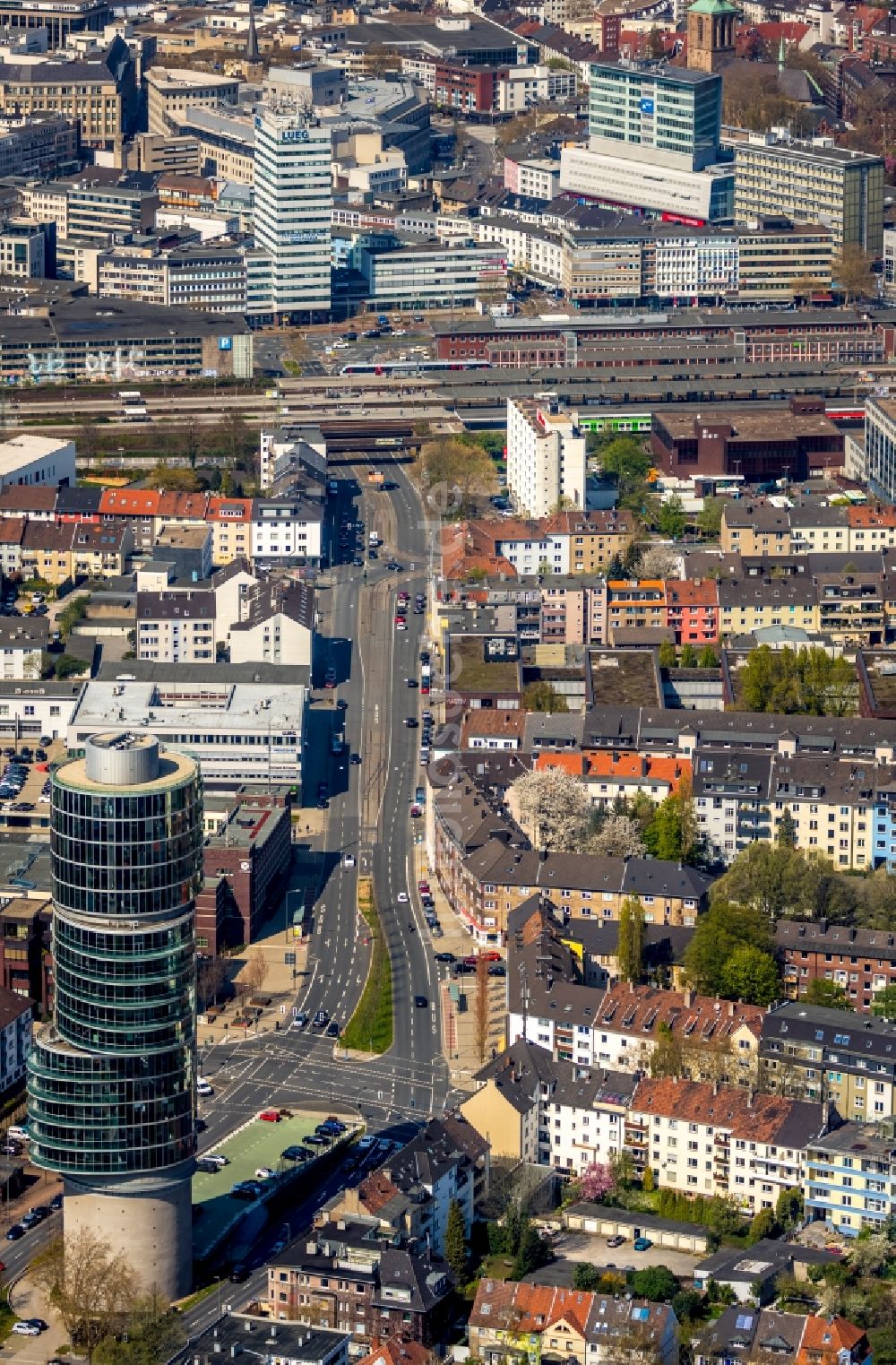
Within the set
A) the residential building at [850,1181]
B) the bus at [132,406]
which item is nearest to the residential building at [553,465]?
the bus at [132,406]

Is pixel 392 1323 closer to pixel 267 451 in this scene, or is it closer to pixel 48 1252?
pixel 48 1252

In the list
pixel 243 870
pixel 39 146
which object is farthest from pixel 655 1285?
pixel 39 146

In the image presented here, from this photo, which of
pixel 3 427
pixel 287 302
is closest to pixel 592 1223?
A: pixel 3 427

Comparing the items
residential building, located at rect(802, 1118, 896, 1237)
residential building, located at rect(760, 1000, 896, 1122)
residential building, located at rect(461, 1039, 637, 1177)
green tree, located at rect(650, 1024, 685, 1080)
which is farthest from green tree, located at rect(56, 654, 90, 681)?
residential building, located at rect(802, 1118, 896, 1237)

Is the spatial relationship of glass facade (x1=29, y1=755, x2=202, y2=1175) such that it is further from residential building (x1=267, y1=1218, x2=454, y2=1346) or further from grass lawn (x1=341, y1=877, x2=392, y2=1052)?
grass lawn (x1=341, y1=877, x2=392, y2=1052)

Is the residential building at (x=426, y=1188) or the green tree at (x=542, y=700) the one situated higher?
the green tree at (x=542, y=700)

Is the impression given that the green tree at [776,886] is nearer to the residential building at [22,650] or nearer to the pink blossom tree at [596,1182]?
the pink blossom tree at [596,1182]
